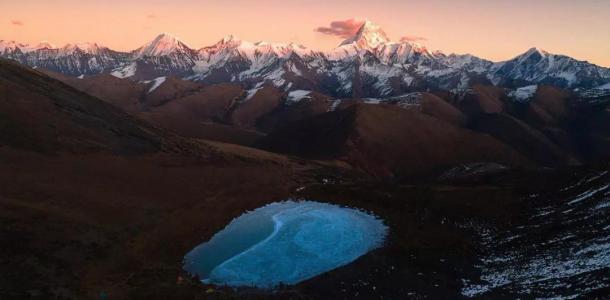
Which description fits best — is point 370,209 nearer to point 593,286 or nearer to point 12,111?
point 593,286

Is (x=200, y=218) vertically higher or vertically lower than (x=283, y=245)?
higher

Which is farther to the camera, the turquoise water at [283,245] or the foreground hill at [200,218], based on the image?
the turquoise water at [283,245]

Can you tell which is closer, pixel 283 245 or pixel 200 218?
pixel 283 245

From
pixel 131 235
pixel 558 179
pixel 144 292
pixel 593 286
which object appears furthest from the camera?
pixel 558 179

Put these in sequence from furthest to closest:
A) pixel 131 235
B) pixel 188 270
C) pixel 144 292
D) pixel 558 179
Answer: pixel 558 179, pixel 131 235, pixel 188 270, pixel 144 292

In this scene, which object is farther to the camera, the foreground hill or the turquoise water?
the turquoise water

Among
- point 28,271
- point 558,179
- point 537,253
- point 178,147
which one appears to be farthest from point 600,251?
point 178,147

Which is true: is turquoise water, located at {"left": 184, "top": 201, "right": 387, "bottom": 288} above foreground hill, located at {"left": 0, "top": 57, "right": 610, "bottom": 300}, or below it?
below

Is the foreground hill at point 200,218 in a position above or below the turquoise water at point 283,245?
above
